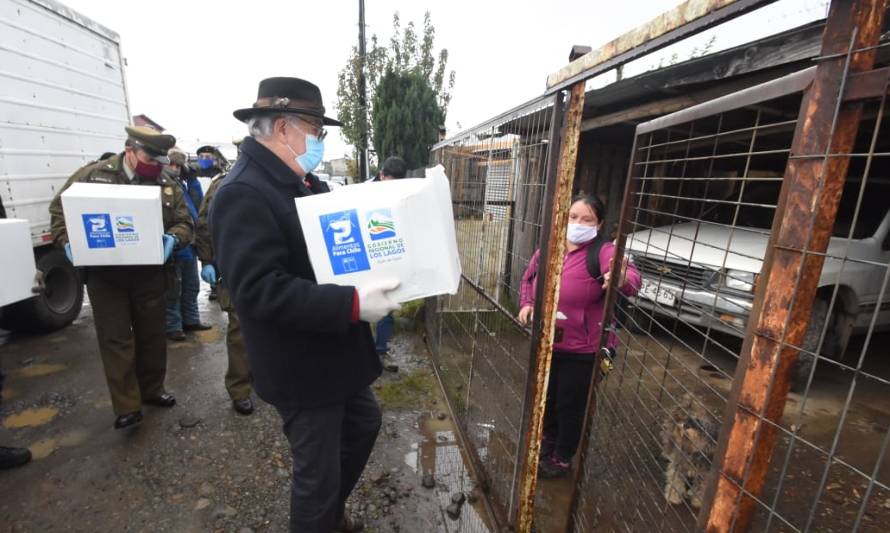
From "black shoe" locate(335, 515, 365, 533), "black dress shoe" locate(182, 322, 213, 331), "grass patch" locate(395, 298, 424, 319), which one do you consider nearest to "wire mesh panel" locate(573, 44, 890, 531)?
"black shoe" locate(335, 515, 365, 533)

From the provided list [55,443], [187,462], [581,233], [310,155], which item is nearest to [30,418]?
[55,443]

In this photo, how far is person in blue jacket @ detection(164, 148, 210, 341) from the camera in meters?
4.41

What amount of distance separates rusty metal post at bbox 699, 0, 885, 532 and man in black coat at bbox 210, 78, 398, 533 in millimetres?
1032

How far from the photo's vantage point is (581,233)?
7.59ft

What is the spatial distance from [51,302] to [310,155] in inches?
179

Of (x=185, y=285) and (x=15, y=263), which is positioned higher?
(x=15, y=263)

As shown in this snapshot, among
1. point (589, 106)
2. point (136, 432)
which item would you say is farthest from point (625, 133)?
point (136, 432)

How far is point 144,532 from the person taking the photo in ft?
7.13

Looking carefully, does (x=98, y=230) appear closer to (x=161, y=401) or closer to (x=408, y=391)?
(x=161, y=401)

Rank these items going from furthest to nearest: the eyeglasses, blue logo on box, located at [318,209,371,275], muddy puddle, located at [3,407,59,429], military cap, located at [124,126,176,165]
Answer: muddy puddle, located at [3,407,59,429] → military cap, located at [124,126,176,165] → the eyeglasses → blue logo on box, located at [318,209,371,275]

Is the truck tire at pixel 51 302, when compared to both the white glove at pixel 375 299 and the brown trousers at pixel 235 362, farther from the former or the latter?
the white glove at pixel 375 299

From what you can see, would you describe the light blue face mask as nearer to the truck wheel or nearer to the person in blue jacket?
the person in blue jacket

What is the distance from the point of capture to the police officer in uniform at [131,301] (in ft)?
9.04

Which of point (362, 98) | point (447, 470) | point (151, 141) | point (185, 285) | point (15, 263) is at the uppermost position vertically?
point (362, 98)
